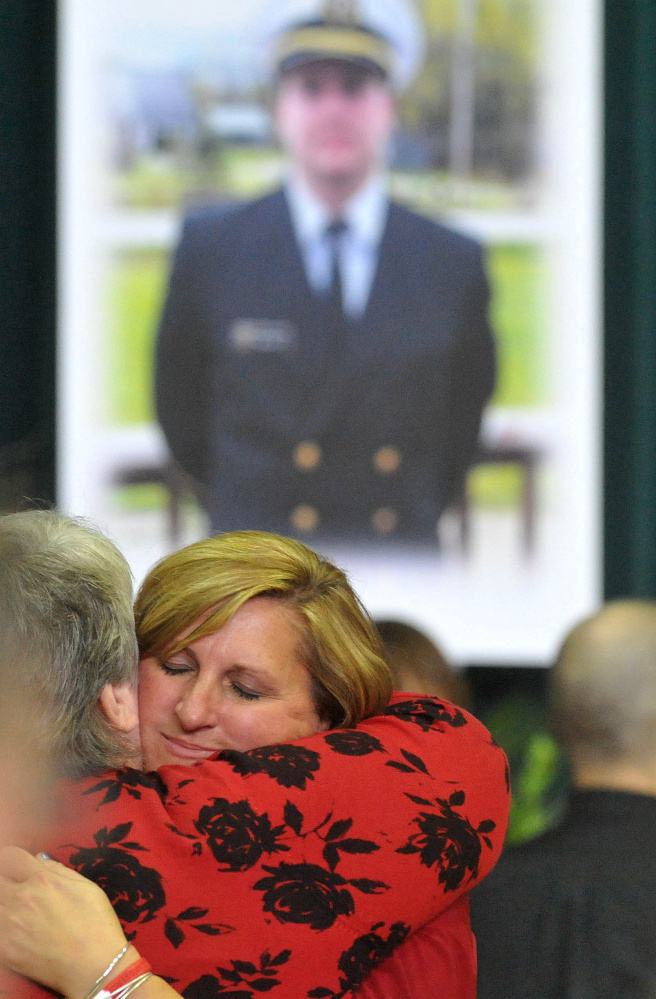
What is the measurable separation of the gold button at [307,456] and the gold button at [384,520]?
24cm

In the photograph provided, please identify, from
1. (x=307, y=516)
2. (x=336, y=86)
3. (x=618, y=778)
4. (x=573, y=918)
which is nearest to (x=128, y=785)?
(x=573, y=918)

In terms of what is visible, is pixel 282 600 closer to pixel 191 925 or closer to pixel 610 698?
pixel 191 925

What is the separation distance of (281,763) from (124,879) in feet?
0.55

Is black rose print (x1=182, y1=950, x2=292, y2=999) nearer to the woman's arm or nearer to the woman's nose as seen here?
the woman's arm

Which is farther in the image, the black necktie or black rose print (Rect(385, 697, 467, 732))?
the black necktie

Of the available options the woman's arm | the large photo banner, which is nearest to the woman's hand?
the woman's arm

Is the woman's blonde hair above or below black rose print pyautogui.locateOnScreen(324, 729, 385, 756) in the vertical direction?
above

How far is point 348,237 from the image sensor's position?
3.63m

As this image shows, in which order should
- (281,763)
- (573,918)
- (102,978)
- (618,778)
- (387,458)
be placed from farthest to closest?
(387,458) < (618,778) < (573,918) < (281,763) < (102,978)

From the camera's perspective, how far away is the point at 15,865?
0.99 meters

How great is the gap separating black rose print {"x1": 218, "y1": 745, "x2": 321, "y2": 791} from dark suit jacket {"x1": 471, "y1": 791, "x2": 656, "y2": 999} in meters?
0.81

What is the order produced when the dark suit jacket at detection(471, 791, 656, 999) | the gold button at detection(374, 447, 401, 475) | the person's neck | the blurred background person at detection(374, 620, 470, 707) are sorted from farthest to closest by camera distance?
the gold button at detection(374, 447, 401, 475)
the blurred background person at detection(374, 620, 470, 707)
the person's neck
the dark suit jacket at detection(471, 791, 656, 999)

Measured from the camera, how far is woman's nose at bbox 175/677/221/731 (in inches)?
46.8

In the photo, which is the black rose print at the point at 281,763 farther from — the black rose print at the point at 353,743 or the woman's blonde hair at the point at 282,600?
the woman's blonde hair at the point at 282,600
